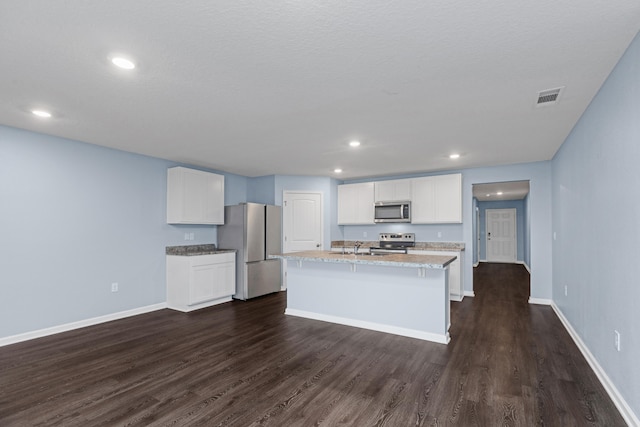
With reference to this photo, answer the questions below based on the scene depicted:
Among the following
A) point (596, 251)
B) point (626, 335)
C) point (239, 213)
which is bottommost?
point (626, 335)

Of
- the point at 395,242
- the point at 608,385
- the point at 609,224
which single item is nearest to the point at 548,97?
the point at 609,224

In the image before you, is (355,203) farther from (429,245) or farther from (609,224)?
(609,224)

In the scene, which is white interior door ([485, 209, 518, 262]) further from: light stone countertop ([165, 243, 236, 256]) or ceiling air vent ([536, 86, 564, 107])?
light stone countertop ([165, 243, 236, 256])

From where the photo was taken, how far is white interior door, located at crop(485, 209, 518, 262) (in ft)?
36.1

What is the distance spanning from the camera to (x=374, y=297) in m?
3.96

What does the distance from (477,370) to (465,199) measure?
3680 millimetres

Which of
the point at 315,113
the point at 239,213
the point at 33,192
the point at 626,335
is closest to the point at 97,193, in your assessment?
the point at 33,192

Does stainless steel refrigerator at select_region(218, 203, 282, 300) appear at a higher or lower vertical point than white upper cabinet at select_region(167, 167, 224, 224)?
lower

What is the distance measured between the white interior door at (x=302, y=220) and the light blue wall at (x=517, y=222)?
24.4 ft

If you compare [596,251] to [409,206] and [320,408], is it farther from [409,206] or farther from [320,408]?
[409,206]

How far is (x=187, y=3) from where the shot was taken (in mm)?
1592

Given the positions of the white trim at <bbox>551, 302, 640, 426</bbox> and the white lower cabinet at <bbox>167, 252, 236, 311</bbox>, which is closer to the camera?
the white trim at <bbox>551, 302, 640, 426</bbox>

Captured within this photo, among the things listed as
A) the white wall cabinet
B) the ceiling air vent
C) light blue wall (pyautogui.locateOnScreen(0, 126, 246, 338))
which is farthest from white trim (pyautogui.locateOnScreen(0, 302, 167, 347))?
the ceiling air vent

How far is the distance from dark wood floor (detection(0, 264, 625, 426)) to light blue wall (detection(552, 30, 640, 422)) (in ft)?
1.28
